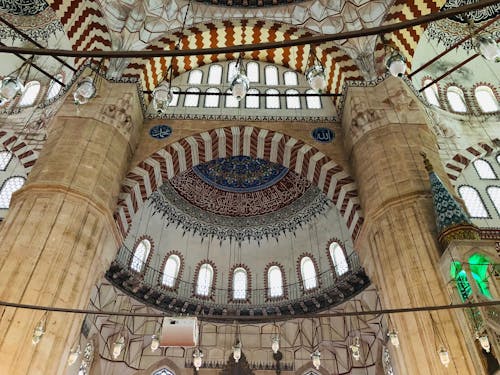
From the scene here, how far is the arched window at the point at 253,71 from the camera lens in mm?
12510

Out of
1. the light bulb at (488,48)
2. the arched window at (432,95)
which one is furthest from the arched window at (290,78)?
the light bulb at (488,48)

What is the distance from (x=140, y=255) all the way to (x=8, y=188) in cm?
390

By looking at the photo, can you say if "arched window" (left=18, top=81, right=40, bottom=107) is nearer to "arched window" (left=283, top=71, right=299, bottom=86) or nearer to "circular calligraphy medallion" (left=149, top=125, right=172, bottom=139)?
"circular calligraphy medallion" (left=149, top=125, right=172, bottom=139)

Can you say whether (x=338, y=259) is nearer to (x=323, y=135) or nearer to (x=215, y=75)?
(x=323, y=135)

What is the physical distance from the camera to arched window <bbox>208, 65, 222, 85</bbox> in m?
12.3

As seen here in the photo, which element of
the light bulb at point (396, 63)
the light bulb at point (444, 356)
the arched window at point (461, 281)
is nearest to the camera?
the light bulb at point (396, 63)

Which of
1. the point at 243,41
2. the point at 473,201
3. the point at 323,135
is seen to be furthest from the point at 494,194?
A: the point at 243,41

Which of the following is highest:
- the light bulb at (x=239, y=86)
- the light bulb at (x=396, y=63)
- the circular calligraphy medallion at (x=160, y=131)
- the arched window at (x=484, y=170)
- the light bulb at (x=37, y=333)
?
the arched window at (x=484, y=170)

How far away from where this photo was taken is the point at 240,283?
13117 millimetres

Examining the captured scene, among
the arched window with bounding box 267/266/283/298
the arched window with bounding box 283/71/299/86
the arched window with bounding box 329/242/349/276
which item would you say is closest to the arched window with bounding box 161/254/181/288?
the arched window with bounding box 267/266/283/298

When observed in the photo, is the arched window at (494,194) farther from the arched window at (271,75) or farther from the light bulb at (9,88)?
the light bulb at (9,88)

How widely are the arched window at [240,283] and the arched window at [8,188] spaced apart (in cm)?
666

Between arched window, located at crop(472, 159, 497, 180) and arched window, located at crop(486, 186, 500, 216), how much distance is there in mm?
396

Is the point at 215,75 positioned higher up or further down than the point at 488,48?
higher up
